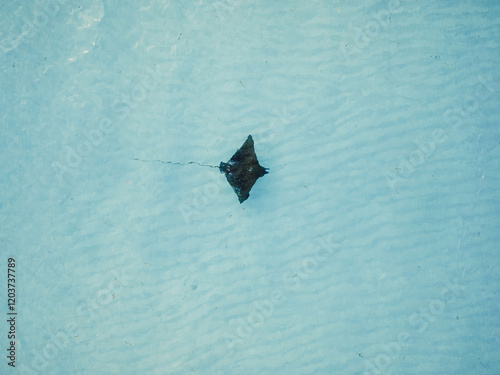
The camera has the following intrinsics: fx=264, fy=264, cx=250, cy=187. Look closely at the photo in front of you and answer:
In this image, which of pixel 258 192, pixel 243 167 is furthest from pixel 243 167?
pixel 258 192

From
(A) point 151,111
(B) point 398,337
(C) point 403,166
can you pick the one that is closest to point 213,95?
(A) point 151,111

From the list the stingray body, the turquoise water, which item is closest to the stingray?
the stingray body

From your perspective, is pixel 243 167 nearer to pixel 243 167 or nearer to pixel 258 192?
pixel 243 167

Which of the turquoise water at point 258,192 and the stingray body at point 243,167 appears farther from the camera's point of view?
the turquoise water at point 258,192

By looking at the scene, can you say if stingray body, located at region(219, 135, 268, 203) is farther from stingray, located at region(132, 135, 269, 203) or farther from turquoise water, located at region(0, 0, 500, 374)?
turquoise water, located at region(0, 0, 500, 374)

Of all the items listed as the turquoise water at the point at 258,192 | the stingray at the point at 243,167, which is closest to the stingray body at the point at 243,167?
the stingray at the point at 243,167

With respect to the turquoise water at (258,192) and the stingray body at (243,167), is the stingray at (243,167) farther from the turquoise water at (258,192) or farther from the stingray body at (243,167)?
the turquoise water at (258,192)

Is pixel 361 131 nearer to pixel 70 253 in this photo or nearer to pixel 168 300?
pixel 168 300
